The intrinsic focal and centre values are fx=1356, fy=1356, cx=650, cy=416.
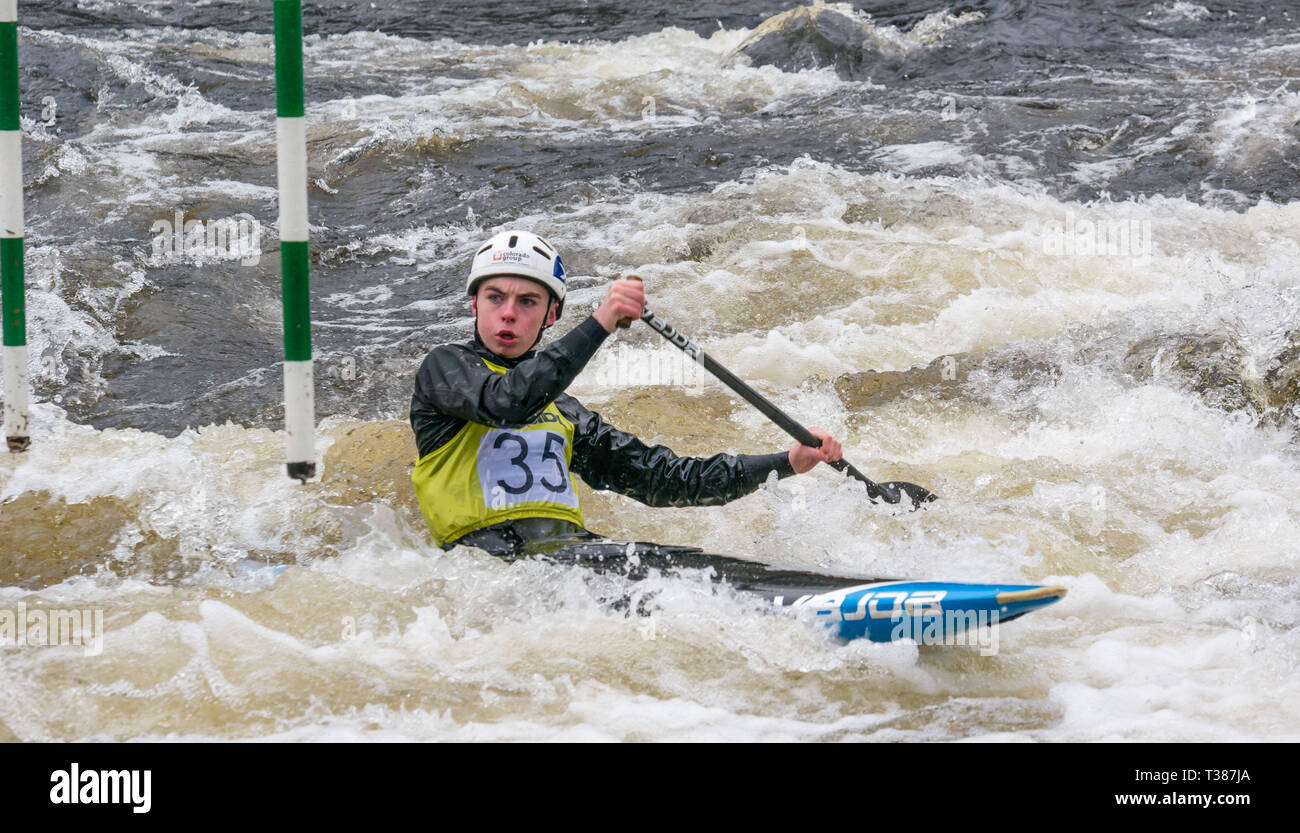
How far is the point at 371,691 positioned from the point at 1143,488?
9.92ft

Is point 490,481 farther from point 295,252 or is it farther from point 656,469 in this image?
point 295,252

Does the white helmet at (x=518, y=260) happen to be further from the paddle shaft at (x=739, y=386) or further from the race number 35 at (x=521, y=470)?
the race number 35 at (x=521, y=470)

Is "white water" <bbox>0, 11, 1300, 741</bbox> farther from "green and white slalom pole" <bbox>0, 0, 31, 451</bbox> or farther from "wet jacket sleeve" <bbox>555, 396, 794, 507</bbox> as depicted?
"green and white slalom pole" <bbox>0, 0, 31, 451</bbox>

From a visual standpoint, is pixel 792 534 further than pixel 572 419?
Yes

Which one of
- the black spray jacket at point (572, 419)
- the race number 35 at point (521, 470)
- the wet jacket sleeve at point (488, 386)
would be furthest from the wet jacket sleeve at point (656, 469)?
the wet jacket sleeve at point (488, 386)

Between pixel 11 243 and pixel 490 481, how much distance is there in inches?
67.7

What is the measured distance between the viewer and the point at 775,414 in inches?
171

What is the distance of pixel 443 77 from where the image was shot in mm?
12055

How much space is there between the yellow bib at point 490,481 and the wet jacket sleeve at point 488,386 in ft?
0.17

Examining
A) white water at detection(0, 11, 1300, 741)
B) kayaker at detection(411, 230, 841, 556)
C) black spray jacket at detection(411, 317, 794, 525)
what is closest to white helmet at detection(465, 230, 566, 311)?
kayaker at detection(411, 230, 841, 556)

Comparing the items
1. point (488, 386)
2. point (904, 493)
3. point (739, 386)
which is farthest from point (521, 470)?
point (904, 493)

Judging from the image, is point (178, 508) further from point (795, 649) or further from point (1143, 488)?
point (1143, 488)

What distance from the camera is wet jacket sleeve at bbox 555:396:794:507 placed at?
4.29 m
